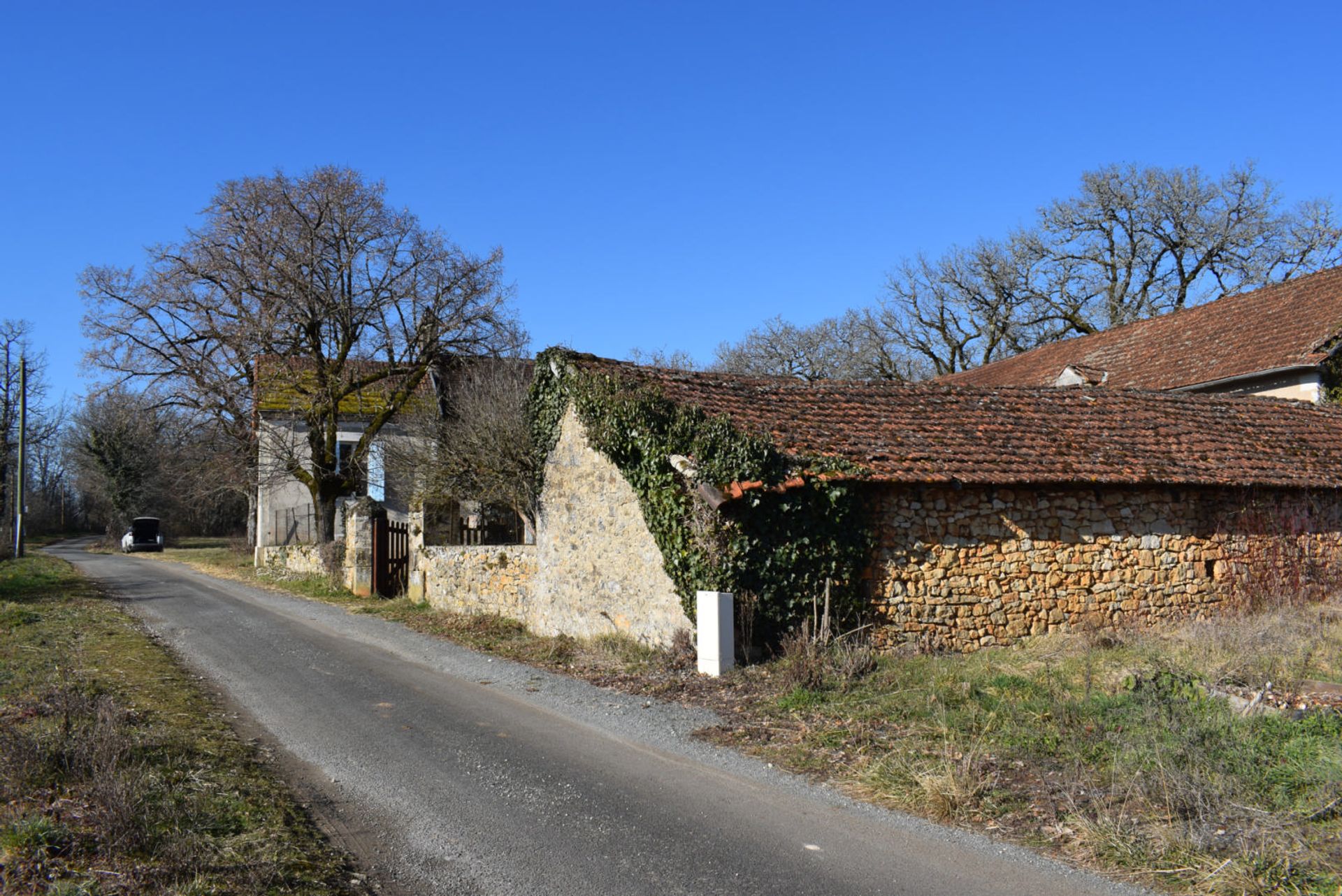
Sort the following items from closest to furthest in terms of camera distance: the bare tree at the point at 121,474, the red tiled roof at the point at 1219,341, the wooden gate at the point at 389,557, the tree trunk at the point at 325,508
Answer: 1. the wooden gate at the point at 389,557
2. the red tiled roof at the point at 1219,341
3. the tree trunk at the point at 325,508
4. the bare tree at the point at 121,474

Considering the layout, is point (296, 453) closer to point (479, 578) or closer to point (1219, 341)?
point (479, 578)

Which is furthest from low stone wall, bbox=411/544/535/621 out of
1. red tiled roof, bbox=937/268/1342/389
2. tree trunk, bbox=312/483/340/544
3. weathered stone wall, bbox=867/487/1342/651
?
tree trunk, bbox=312/483/340/544

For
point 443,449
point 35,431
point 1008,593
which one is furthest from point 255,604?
point 35,431

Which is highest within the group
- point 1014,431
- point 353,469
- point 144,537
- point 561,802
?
point 353,469

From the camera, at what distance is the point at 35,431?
53.0 metres

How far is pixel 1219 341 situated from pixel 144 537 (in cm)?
4558

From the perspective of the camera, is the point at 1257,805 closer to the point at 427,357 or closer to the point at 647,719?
the point at 647,719

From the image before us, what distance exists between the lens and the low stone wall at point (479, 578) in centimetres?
1535

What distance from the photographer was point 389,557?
67.9 feet

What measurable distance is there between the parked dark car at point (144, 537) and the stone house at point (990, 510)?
3640cm

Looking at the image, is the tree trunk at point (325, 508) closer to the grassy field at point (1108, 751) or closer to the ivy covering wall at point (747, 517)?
the ivy covering wall at point (747, 517)

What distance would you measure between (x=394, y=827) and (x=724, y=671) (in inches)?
195

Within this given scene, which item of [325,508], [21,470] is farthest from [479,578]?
[21,470]

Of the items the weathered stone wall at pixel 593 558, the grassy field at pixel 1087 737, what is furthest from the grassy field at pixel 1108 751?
the weathered stone wall at pixel 593 558
